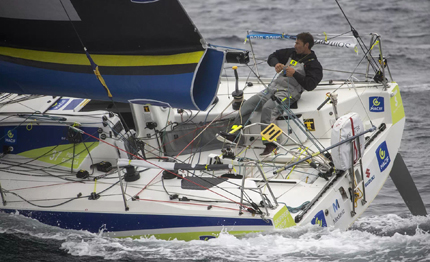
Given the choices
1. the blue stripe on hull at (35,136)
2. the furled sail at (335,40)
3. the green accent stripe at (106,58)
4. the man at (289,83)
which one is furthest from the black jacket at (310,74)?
the blue stripe on hull at (35,136)

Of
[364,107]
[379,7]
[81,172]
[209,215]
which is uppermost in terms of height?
[379,7]

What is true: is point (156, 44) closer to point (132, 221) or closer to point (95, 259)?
point (132, 221)

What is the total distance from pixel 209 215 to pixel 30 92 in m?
2.20

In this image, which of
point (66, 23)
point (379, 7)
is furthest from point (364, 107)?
point (379, 7)

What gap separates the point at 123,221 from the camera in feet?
18.2

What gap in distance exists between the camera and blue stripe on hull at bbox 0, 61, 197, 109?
5.43 meters

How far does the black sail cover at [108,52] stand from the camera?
530 cm

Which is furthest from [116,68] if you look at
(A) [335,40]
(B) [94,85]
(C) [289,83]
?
(A) [335,40]

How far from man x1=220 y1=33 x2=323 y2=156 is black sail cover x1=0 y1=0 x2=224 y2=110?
55.6 inches

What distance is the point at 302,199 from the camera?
575 centimetres

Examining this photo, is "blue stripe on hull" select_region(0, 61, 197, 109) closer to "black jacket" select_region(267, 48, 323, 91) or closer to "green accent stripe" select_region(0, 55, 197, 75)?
"green accent stripe" select_region(0, 55, 197, 75)

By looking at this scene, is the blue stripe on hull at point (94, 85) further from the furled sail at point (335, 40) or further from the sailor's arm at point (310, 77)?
the furled sail at point (335, 40)

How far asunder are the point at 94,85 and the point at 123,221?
4.18ft

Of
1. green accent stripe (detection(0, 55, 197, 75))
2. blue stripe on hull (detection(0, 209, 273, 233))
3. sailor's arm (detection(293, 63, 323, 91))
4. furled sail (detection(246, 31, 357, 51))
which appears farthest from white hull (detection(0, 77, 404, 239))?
green accent stripe (detection(0, 55, 197, 75))
